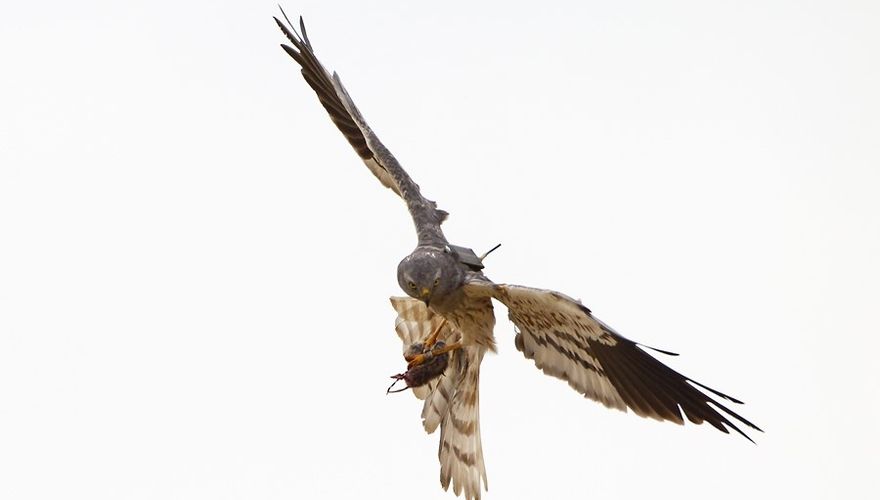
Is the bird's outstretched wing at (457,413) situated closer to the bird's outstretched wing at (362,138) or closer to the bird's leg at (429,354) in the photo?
the bird's leg at (429,354)

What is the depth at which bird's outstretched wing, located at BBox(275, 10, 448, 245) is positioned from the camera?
689cm

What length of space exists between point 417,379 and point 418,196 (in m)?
1.14

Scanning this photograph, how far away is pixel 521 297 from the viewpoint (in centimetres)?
584

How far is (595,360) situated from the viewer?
20.0 feet

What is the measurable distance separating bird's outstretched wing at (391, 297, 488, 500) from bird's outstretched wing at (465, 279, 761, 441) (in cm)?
41

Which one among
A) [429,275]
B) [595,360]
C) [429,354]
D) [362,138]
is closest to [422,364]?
[429,354]

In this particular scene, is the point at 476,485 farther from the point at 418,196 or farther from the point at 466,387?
→ the point at 418,196

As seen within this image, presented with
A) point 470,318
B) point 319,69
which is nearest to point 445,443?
point 470,318

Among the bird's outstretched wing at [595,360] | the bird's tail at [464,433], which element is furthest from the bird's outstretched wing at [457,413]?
the bird's outstretched wing at [595,360]

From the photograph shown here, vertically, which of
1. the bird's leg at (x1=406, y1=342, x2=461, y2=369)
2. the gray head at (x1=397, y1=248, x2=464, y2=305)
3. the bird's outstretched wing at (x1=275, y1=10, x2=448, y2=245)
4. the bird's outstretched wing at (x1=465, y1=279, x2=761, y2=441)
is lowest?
the bird's outstretched wing at (x1=465, y1=279, x2=761, y2=441)

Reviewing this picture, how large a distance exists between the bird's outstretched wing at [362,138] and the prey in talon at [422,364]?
22.6 inches

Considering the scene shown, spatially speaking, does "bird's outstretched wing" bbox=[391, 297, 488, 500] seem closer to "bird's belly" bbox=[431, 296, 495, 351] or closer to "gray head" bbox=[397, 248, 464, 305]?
"bird's belly" bbox=[431, 296, 495, 351]

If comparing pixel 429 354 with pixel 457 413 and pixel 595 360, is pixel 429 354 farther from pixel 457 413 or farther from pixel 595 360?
pixel 595 360

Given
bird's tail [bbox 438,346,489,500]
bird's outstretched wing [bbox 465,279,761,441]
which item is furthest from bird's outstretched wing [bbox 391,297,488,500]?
bird's outstretched wing [bbox 465,279,761,441]
